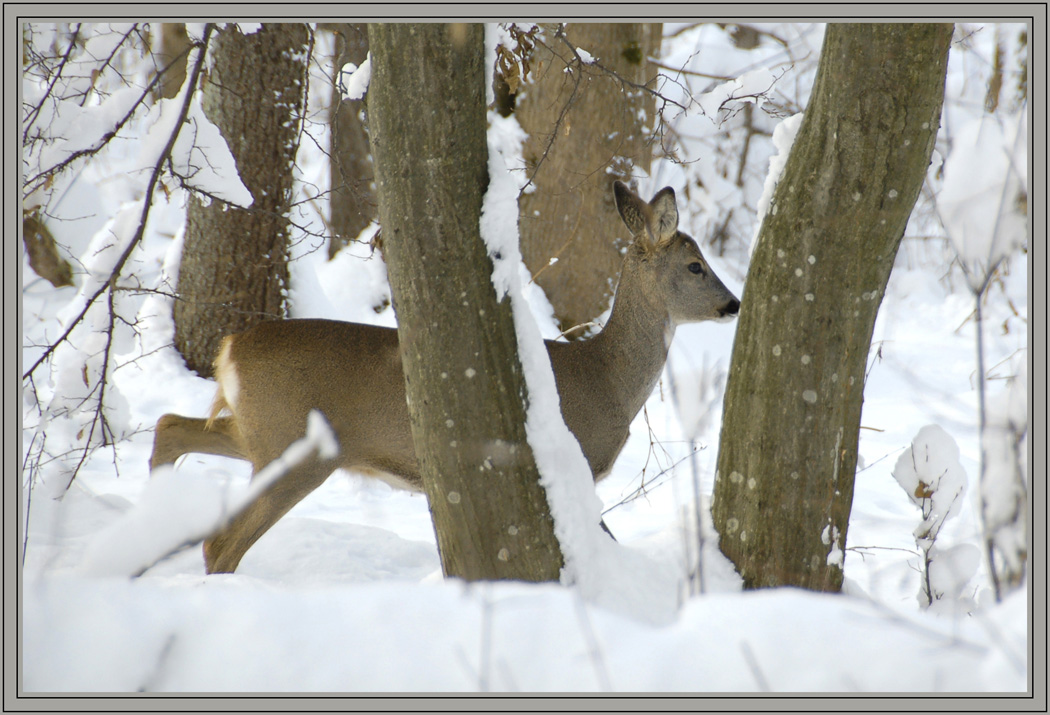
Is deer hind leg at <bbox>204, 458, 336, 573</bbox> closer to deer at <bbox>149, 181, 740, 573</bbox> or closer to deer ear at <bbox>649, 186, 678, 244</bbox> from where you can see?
deer at <bbox>149, 181, 740, 573</bbox>

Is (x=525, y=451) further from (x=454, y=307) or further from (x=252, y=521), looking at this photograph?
(x=252, y=521)

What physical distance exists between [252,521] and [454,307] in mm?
2024

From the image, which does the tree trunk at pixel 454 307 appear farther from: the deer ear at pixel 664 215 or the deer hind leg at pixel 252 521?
the deer ear at pixel 664 215

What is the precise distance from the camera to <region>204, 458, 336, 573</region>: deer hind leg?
4.14 metres

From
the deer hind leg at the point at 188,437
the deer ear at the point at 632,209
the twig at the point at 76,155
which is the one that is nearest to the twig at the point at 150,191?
the twig at the point at 76,155

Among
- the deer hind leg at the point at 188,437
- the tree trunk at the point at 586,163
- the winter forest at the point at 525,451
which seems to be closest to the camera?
the winter forest at the point at 525,451

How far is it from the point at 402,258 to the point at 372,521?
3.21m

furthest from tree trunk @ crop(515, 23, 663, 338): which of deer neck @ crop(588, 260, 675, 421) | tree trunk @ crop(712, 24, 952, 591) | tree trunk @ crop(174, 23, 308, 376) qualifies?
tree trunk @ crop(712, 24, 952, 591)

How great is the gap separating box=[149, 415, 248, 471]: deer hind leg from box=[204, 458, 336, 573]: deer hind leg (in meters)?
0.62

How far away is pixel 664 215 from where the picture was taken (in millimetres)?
4773

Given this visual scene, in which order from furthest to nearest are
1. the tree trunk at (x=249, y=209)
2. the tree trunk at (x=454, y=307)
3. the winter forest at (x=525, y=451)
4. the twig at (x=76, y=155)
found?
the tree trunk at (x=249, y=209) < the twig at (x=76, y=155) < the tree trunk at (x=454, y=307) < the winter forest at (x=525, y=451)

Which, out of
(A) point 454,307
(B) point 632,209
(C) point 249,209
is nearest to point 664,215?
(B) point 632,209

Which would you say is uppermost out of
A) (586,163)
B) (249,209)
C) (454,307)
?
(586,163)

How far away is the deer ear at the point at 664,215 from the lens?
15.5 feet
